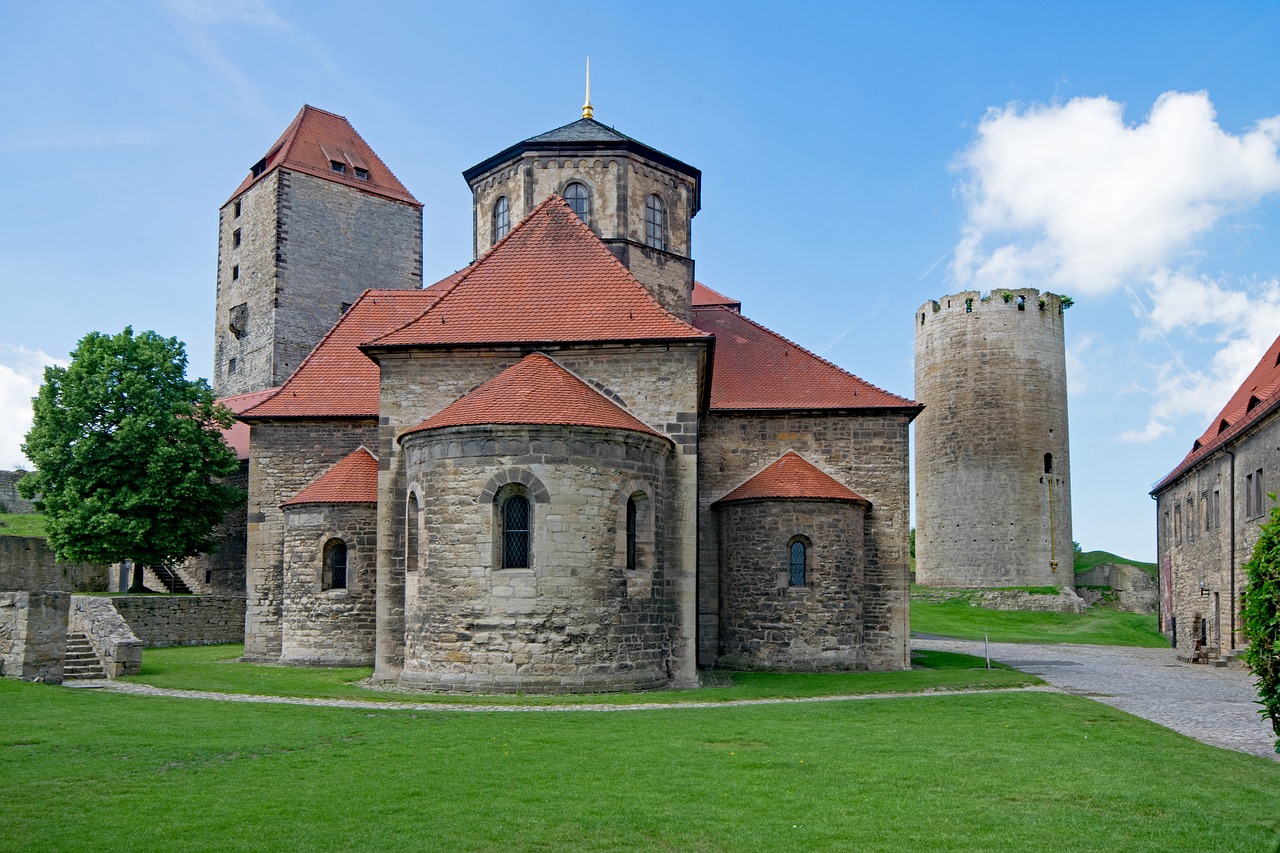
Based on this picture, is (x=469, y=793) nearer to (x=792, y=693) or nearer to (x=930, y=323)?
(x=792, y=693)

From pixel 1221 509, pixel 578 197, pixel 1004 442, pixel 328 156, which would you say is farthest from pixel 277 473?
pixel 1004 442

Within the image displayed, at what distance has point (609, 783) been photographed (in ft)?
33.3

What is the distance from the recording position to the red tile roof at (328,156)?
49.2m

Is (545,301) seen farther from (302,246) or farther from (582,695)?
(302,246)

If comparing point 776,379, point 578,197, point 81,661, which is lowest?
point 81,661

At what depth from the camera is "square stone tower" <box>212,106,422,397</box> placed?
47.8 metres

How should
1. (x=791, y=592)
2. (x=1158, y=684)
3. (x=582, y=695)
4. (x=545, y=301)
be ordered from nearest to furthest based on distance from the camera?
(x=582, y=695) → (x=545, y=301) → (x=1158, y=684) → (x=791, y=592)

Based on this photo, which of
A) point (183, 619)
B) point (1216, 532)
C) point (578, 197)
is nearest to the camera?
point (578, 197)

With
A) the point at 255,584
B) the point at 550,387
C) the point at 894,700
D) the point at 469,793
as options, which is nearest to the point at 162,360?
the point at 255,584

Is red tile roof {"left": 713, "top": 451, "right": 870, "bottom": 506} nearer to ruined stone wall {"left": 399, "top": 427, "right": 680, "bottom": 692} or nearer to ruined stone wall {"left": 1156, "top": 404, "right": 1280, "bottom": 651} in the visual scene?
ruined stone wall {"left": 399, "top": 427, "right": 680, "bottom": 692}

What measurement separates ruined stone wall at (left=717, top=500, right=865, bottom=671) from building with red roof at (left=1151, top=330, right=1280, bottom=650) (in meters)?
9.45

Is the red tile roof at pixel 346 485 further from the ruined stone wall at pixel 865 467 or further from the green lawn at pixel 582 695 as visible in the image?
the ruined stone wall at pixel 865 467

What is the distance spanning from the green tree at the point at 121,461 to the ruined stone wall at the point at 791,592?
1822cm

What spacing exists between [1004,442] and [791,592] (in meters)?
29.0
